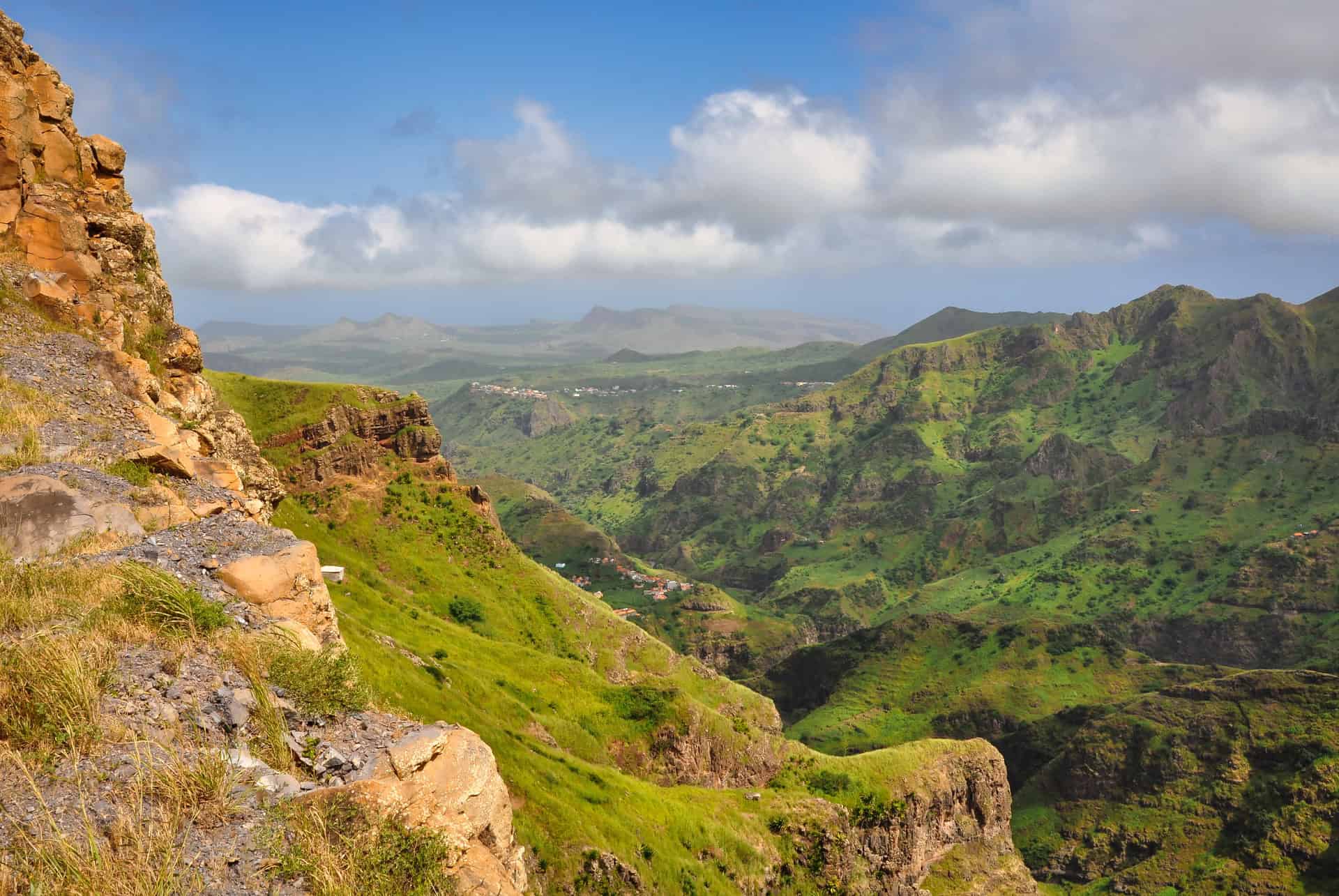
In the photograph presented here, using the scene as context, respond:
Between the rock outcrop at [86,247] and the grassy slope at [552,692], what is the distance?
586 inches

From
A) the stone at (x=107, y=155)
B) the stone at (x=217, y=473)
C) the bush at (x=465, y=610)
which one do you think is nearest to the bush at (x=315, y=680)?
the stone at (x=217, y=473)

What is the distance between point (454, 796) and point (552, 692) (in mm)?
57342

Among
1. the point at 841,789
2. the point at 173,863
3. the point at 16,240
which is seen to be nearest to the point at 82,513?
the point at 173,863

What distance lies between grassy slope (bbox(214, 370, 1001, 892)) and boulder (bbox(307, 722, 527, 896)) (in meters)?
11.8

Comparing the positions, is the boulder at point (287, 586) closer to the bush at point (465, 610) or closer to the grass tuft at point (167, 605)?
the grass tuft at point (167, 605)

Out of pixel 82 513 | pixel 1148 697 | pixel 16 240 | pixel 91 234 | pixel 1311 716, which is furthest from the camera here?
pixel 1148 697

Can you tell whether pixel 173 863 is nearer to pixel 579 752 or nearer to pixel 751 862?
pixel 751 862

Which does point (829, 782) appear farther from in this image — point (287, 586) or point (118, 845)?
point (118, 845)

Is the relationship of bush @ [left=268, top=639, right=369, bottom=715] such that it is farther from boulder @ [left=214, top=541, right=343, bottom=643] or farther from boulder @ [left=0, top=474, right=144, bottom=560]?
boulder @ [left=0, top=474, right=144, bottom=560]

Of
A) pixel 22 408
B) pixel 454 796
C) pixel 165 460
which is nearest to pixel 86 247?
pixel 22 408

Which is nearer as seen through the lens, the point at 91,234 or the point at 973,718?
the point at 91,234

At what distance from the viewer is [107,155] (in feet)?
119

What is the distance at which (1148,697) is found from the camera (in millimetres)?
126000

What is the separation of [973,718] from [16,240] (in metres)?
155
